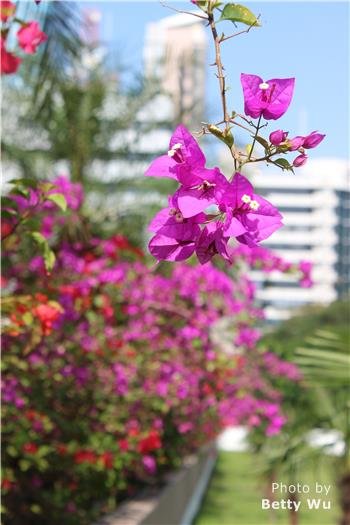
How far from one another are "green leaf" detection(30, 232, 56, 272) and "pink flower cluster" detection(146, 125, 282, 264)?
126 cm

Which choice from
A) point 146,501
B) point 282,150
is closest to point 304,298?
point 146,501

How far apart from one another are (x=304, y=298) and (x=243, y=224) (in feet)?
250

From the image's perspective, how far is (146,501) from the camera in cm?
648

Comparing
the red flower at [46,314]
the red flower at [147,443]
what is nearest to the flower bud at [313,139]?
the red flower at [46,314]

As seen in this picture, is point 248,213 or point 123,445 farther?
point 123,445

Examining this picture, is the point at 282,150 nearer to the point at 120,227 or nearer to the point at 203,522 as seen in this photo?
the point at 120,227

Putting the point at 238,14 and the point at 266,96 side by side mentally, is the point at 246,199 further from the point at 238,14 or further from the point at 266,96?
the point at 238,14

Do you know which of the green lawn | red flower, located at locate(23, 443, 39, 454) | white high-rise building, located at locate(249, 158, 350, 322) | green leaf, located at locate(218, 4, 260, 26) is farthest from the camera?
white high-rise building, located at locate(249, 158, 350, 322)

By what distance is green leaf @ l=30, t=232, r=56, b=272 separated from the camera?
2.24m

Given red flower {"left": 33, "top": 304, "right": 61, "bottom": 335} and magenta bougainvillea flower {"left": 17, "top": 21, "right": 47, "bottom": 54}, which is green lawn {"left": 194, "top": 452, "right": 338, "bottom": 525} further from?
magenta bougainvillea flower {"left": 17, "top": 21, "right": 47, "bottom": 54}

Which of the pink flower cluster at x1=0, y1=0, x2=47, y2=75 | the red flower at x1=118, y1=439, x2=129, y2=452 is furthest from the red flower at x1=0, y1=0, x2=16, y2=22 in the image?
the red flower at x1=118, y1=439, x2=129, y2=452

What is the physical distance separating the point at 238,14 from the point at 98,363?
4.03m

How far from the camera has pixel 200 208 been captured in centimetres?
94

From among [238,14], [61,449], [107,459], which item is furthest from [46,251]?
[107,459]
